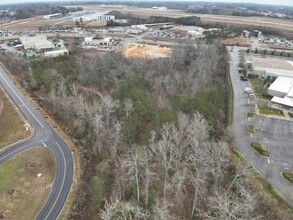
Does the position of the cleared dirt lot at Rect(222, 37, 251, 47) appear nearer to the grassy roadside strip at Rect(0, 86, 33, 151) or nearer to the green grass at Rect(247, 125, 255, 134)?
the green grass at Rect(247, 125, 255, 134)

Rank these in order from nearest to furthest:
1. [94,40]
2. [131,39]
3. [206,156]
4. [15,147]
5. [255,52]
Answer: [206,156]
[15,147]
[255,52]
[94,40]
[131,39]

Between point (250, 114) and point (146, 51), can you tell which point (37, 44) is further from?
point (250, 114)

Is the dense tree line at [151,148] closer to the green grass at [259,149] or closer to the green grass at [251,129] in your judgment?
the green grass at [251,129]

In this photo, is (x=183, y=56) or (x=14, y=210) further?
(x=183, y=56)

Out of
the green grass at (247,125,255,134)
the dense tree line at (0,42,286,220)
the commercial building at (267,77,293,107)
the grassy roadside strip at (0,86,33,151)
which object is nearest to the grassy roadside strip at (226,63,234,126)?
the dense tree line at (0,42,286,220)

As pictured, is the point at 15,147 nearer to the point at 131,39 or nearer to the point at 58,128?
the point at 58,128

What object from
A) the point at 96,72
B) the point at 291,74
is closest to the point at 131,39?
the point at 96,72
